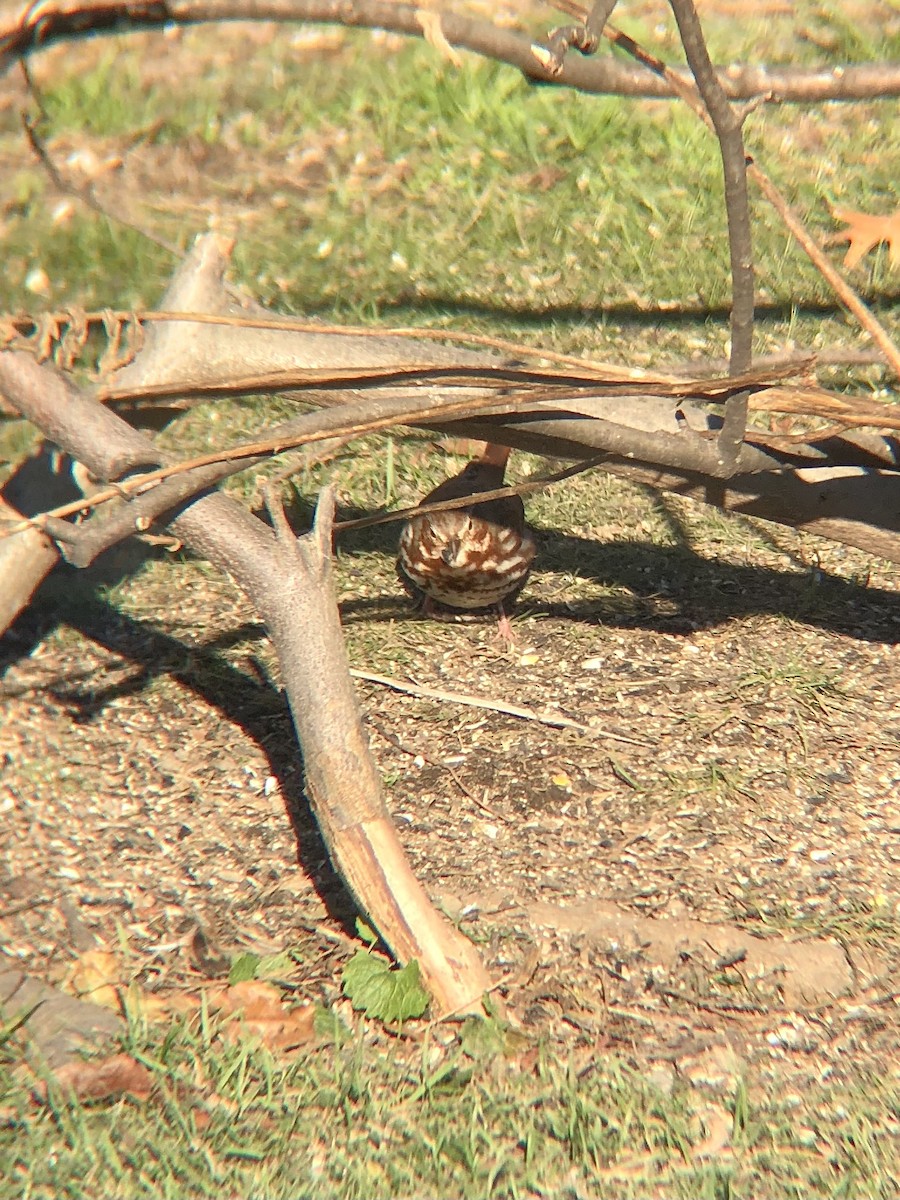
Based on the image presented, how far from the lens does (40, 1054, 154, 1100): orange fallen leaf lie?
7.65 feet

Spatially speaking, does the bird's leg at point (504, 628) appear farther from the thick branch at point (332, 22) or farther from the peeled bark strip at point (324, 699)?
the thick branch at point (332, 22)

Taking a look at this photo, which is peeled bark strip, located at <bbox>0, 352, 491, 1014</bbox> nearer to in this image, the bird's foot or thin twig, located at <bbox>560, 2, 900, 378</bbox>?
the bird's foot

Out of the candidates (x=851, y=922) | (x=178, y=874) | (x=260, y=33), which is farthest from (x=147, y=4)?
(x=260, y=33)

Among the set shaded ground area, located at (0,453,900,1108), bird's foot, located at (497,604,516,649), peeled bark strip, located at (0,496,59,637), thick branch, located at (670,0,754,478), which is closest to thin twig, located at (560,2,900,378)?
thick branch, located at (670,0,754,478)

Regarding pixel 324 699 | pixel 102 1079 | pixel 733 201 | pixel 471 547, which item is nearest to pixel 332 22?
pixel 733 201

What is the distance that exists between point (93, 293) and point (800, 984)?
3.47 m

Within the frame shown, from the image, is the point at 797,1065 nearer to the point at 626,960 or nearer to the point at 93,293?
the point at 626,960

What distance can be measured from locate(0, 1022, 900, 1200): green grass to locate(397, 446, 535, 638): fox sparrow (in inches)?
51.0

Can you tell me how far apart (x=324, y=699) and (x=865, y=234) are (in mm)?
3019

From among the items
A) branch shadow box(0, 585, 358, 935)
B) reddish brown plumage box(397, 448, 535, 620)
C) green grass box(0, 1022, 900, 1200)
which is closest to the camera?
green grass box(0, 1022, 900, 1200)

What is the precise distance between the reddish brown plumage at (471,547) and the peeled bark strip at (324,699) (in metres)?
0.72

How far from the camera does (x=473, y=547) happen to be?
3.29 metres

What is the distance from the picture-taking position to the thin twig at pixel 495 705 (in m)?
3.06

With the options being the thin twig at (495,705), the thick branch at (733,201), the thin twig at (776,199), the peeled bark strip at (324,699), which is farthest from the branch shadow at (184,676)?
the thin twig at (776,199)
